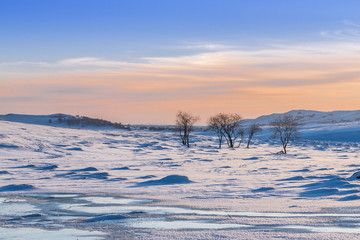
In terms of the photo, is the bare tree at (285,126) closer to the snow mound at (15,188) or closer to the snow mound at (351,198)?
the snow mound at (351,198)

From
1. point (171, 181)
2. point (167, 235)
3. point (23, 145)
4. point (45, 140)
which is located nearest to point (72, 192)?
point (171, 181)

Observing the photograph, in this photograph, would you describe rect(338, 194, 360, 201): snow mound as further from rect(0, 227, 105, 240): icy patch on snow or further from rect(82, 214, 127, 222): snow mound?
rect(0, 227, 105, 240): icy patch on snow

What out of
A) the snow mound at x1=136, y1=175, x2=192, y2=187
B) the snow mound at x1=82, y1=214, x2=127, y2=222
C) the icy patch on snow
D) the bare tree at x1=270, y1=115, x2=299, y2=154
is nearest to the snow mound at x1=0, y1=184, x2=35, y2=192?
the snow mound at x1=136, y1=175, x2=192, y2=187

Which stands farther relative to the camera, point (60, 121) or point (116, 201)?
point (60, 121)

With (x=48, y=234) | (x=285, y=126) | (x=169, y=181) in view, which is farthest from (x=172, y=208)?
(x=285, y=126)

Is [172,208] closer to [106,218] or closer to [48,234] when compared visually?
[106,218]

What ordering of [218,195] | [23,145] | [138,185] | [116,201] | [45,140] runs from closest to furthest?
[116,201] → [218,195] → [138,185] → [23,145] → [45,140]

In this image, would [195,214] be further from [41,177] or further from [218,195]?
[41,177]

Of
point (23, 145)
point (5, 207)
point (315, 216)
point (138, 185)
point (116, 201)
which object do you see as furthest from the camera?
point (23, 145)

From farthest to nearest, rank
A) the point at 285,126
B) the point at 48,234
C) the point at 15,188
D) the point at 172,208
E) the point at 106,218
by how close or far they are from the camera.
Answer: the point at 285,126 < the point at 15,188 < the point at 172,208 < the point at 106,218 < the point at 48,234

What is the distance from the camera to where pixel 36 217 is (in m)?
9.09

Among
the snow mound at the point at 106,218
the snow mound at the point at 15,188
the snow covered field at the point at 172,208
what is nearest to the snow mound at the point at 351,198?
the snow covered field at the point at 172,208

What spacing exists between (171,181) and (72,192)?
4381 millimetres

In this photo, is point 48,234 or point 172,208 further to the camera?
point 172,208
